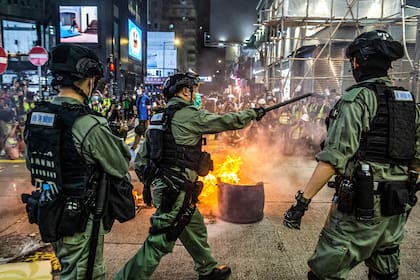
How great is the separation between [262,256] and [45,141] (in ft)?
8.33

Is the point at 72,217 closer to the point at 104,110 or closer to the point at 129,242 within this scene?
the point at 129,242

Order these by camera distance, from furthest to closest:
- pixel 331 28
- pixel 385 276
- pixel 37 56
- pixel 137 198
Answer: pixel 331 28 < pixel 37 56 < pixel 137 198 < pixel 385 276

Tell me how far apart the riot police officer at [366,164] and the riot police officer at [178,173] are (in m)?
0.97

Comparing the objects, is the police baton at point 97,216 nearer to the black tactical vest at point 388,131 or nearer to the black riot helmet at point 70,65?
the black riot helmet at point 70,65

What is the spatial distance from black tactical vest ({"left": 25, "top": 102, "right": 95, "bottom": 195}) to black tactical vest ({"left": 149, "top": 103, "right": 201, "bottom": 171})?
88 centimetres

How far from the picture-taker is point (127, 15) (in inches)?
1410

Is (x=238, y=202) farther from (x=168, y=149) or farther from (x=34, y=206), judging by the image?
(x=34, y=206)

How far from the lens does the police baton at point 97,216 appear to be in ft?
7.54

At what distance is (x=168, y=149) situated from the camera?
10.2 feet

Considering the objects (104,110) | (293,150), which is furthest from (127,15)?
(293,150)

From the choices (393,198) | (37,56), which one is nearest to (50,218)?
(393,198)

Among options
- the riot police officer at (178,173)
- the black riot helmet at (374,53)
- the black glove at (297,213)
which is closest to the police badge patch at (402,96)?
the black riot helmet at (374,53)

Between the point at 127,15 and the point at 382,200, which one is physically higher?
the point at 127,15

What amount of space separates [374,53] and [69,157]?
6.29 ft
